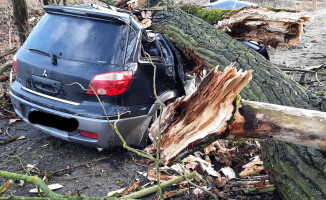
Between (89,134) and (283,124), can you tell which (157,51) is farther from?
(283,124)

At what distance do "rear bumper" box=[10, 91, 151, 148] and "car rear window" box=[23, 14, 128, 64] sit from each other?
66 cm

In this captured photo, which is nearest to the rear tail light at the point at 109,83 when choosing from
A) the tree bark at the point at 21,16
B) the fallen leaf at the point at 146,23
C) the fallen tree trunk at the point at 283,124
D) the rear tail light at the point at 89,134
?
the rear tail light at the point at 89,134

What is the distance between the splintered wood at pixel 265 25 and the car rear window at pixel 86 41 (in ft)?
8.43

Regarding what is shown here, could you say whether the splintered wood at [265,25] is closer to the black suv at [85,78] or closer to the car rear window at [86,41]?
the black suv at [85,78]

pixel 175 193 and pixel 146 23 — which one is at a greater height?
pixel 146 23

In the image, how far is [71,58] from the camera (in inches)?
129

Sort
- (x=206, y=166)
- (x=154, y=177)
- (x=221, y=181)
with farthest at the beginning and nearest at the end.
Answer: (x=206, y=166)
(x=154, y=177)
(x=221, y=181)

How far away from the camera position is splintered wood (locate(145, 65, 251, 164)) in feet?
6.50

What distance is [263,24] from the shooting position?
5.04m

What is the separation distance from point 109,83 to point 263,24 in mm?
3188

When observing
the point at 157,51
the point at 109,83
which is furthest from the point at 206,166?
the point at 157,51

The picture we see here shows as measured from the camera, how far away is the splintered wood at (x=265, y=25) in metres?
4.80

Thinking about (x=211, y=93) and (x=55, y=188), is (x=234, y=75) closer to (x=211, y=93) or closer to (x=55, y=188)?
(x=211, y=93)

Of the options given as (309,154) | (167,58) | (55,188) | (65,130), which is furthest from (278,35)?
(55,188)
